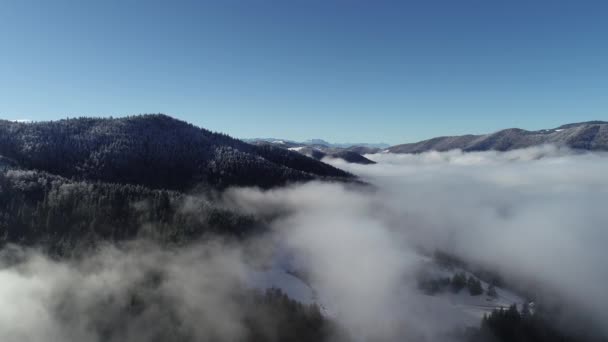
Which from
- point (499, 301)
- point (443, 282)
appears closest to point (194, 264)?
point (443, 282)

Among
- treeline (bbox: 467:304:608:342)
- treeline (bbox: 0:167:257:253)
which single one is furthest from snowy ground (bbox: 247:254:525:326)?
treeline (bbox: 0:167:257:253)

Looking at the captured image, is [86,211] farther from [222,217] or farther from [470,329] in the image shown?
[470,329]

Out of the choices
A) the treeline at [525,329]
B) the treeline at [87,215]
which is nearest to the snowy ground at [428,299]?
the treeline at [525,329]

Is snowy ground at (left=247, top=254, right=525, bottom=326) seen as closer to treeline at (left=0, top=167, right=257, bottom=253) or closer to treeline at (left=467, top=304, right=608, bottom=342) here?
treeline at (left=467, top=304, right=608, bottom=342)

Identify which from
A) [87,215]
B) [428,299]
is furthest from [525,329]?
[87,215]

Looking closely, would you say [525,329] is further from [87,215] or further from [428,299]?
[87,215]

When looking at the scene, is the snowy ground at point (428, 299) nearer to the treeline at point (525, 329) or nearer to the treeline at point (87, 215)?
the treeline at point (525, 329)

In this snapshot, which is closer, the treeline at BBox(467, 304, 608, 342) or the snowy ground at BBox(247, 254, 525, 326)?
the treeline at BBox(467, 304, 608, 342)

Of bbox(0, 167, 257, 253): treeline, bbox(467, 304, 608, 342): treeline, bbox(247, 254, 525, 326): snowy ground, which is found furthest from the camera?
bbox(0, 167, 257, 253): treeline
